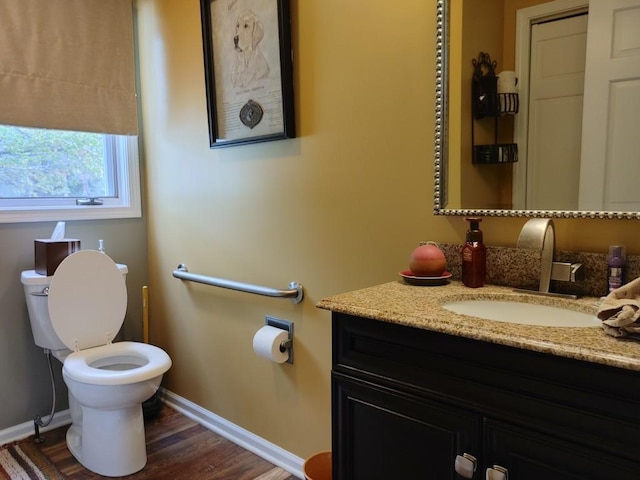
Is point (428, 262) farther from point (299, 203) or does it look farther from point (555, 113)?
point (299, 203)

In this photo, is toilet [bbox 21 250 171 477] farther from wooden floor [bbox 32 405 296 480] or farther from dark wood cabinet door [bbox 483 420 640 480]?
dark wood cabinet door [bbox 483 420 640 480]

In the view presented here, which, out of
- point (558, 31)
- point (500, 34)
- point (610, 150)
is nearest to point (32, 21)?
point (500, 34)

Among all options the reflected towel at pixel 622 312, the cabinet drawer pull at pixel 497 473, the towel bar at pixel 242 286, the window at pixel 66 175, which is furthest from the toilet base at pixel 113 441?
the reflected towel at pixel 622 312

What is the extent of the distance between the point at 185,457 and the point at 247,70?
167 cm

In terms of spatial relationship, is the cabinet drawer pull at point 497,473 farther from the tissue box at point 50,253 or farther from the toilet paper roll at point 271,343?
the tissue box at point 50,253

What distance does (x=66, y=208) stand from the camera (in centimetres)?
237

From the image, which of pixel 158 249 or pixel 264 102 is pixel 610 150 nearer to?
pixel 264 102

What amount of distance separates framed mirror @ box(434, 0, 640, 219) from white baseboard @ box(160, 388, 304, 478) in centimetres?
125

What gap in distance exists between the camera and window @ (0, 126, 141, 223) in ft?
7.40

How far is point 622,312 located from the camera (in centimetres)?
88

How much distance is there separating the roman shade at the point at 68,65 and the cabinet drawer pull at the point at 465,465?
219 centimetres

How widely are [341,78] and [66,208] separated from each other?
60.0 inches

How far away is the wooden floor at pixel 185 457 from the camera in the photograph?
201 centimetres

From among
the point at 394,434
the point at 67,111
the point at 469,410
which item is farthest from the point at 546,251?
the point at 67,111
